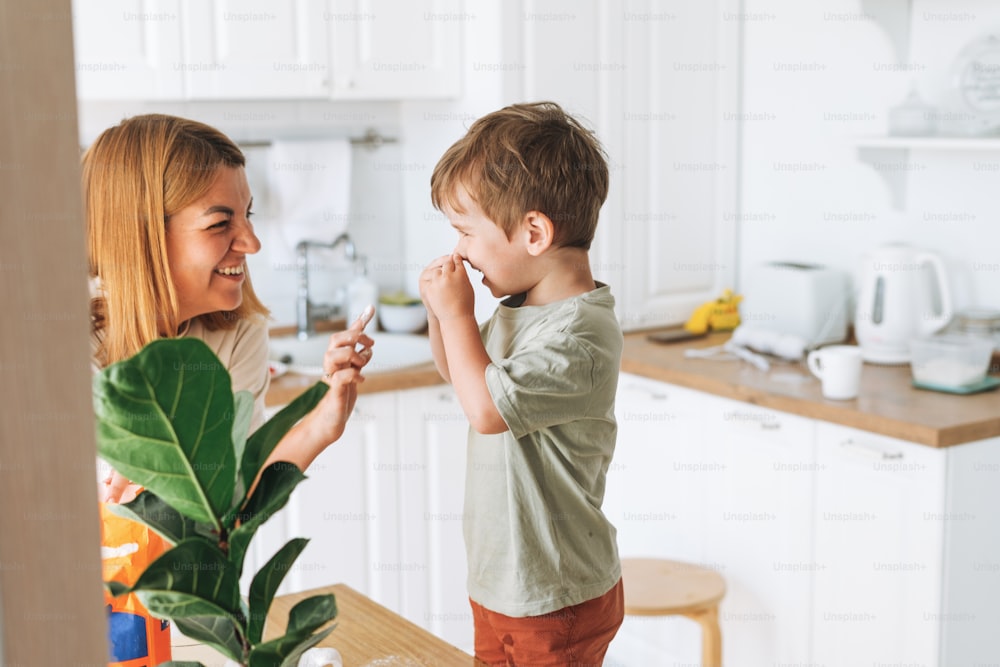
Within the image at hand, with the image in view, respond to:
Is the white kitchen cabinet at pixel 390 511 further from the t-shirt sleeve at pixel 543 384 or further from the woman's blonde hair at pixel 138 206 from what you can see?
the t-shirt sleeve at pixel 543 384

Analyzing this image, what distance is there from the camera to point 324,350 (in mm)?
3059

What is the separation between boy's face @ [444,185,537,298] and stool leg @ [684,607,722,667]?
123 cm

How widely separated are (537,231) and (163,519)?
2.42 feet

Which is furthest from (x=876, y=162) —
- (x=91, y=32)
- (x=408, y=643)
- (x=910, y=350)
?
(x=408, y=643)

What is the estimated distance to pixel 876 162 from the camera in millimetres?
2861

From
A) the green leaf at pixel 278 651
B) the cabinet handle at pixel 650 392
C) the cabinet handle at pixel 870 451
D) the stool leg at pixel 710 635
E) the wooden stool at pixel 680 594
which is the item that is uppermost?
the green leaf at pixel 278 651

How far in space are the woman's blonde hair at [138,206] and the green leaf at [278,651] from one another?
29.5 inches

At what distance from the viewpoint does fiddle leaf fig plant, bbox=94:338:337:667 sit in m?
0.68

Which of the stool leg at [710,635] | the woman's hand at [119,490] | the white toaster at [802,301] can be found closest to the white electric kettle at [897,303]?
the white toaster at [802,301]

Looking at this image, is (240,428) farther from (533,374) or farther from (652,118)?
(652,118)

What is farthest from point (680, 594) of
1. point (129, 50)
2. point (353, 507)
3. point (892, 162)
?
point (129, 50)

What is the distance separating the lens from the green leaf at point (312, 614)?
0.77m

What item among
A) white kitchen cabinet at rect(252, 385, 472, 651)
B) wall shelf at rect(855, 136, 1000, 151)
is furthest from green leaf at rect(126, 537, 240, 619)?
wall shelf at rect(855, 136, 1000, 151)

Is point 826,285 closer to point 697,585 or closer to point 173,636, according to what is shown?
point 697,585
